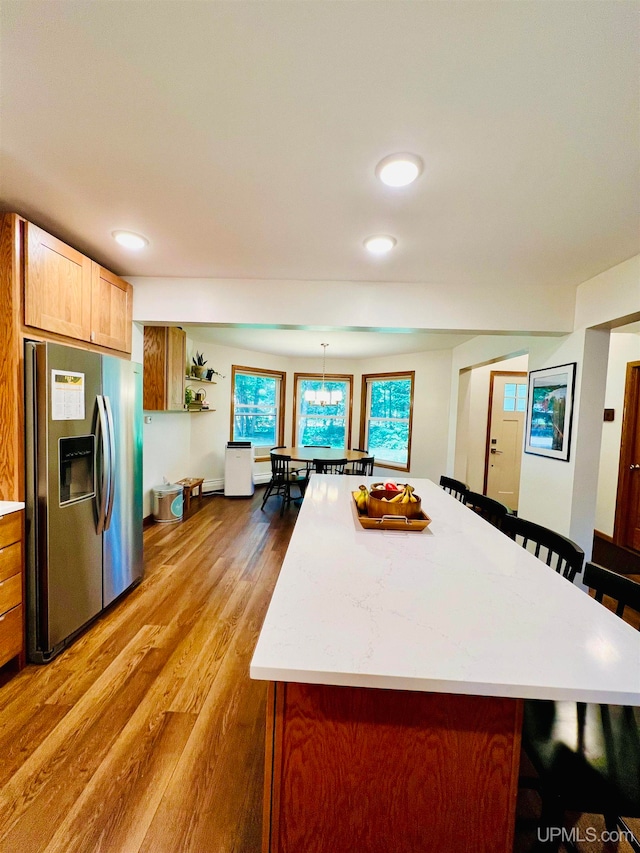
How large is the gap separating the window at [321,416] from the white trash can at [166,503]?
2655 millimetres

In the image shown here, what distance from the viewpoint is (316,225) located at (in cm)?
178

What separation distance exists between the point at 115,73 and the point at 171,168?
0.39 metres

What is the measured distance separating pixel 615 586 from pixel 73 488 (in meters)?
2.58

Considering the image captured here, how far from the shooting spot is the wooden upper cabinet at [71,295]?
170cm

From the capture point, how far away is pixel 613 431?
403 centimetres

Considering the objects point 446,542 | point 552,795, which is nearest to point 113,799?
point 552,795

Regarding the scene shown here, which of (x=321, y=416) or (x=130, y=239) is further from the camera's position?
(x=321, y=416)

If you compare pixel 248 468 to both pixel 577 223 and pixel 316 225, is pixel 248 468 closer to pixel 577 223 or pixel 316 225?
pixel 316 225

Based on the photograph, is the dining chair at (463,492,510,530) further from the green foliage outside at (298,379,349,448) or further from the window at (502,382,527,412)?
the green foliage outside at (298,379,349,448)

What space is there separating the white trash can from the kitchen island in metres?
3.61

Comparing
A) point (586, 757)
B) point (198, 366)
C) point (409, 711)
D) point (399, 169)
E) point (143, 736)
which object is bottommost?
point (143, 736)

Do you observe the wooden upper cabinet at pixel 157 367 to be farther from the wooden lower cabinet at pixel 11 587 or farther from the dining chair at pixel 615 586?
the dining chair at pixel 615 586

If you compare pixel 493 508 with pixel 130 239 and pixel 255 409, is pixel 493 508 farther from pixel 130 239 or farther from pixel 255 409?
pixel 255 409

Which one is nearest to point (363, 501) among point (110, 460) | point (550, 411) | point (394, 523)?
point (394, 523)
